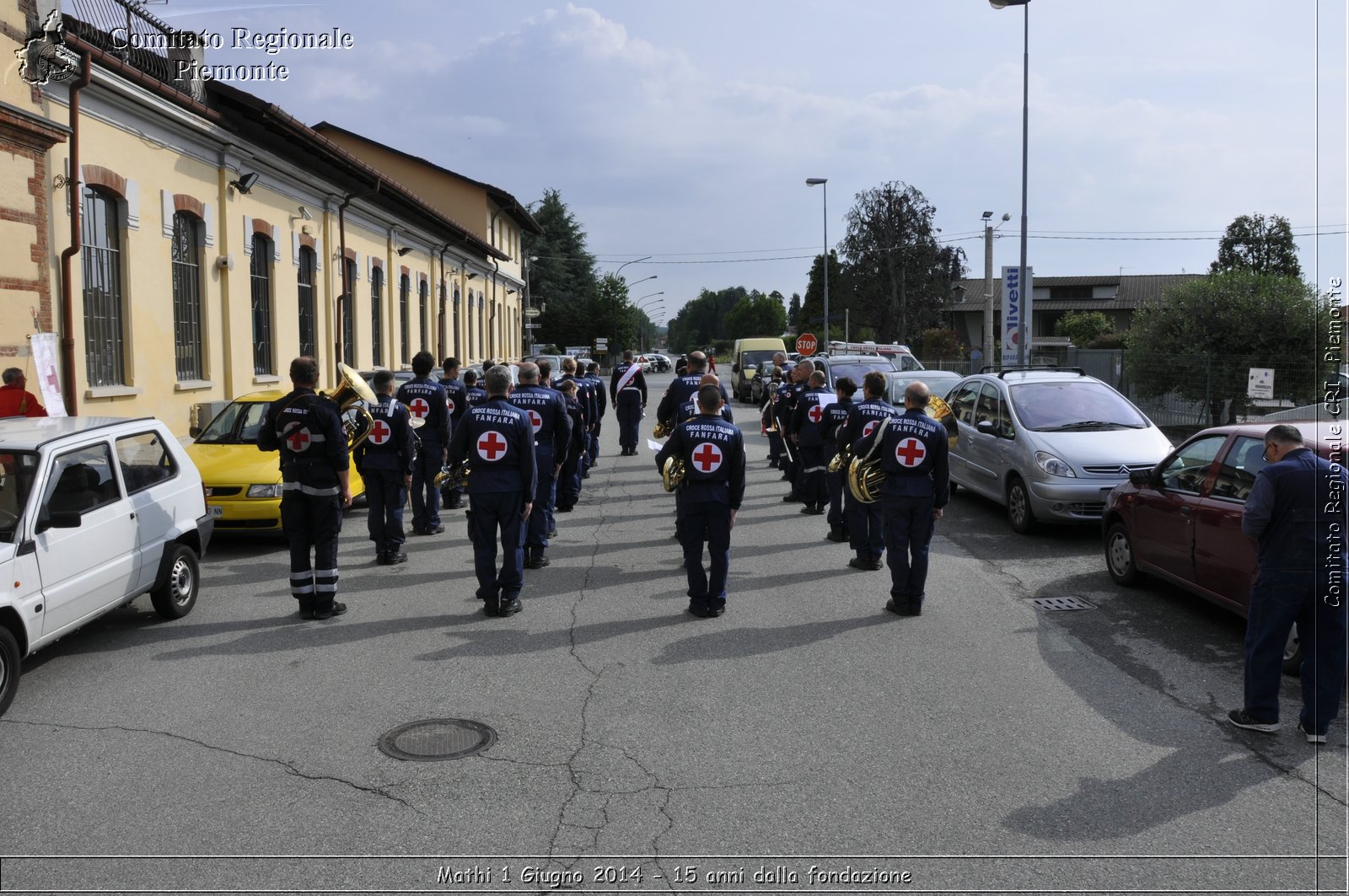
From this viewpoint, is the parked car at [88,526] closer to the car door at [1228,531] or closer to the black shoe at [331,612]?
the black shoe at [331,612]

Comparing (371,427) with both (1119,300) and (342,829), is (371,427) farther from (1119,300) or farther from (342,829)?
(1119,300)

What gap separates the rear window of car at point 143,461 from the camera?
7.21 metres

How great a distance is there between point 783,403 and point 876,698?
9.01 m

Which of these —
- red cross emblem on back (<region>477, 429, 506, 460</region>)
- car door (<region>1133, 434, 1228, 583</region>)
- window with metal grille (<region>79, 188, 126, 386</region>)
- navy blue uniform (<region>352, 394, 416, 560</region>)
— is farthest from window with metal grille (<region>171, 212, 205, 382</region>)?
car door (<region>1133, 434, 1228, 583</region>)

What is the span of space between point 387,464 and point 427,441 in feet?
4.98

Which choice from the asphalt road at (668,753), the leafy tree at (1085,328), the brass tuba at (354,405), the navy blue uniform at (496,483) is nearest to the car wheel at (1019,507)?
the asphalt road at (668,753)

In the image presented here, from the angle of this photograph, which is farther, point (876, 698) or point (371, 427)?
point (371, 427)

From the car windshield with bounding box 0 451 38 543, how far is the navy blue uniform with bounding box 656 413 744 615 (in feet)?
13.9

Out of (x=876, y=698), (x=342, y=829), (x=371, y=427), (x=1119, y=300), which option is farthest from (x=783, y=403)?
(x=1119, y=300)

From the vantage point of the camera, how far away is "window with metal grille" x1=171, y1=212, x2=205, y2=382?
15.9 meters

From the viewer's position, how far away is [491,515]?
7.92 m

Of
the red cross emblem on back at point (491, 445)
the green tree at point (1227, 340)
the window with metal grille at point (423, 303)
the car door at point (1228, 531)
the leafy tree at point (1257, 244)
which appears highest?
the leafy tree at point (1257, 244)

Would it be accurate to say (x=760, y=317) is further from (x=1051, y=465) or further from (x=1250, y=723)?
(x=1250, y=723)

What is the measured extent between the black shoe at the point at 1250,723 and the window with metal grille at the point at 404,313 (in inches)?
1024
